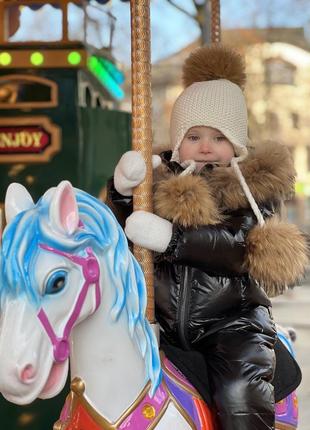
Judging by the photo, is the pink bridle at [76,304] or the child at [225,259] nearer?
the pink bridle at [76,304]

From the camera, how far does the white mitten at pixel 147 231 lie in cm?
178

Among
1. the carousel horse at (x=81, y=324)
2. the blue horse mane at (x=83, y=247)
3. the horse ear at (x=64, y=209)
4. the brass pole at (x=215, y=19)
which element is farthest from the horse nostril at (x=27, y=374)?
the brass pole at (x=215, y=19)

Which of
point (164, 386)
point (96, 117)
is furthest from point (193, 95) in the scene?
point (96, 117)

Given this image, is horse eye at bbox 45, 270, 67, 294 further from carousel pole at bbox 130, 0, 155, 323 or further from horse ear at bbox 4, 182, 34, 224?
carousel pole at bbox 130, 0, 155, 323

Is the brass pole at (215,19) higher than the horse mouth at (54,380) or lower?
higher

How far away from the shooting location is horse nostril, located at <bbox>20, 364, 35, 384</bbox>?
1441mm

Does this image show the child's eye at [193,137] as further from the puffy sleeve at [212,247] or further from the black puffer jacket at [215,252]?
the puffy sleeve at [212,247]

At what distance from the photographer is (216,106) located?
2223 millimetres

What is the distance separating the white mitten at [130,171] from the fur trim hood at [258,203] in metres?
0.11

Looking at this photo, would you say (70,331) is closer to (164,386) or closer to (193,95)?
(164,386)

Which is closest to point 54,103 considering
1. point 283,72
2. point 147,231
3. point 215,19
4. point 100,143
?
point 100,143

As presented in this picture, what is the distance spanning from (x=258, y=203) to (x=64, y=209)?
0.74 m

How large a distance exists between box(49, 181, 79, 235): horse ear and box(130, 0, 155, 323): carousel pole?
17.1 inches

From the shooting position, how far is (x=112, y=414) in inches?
66.3
